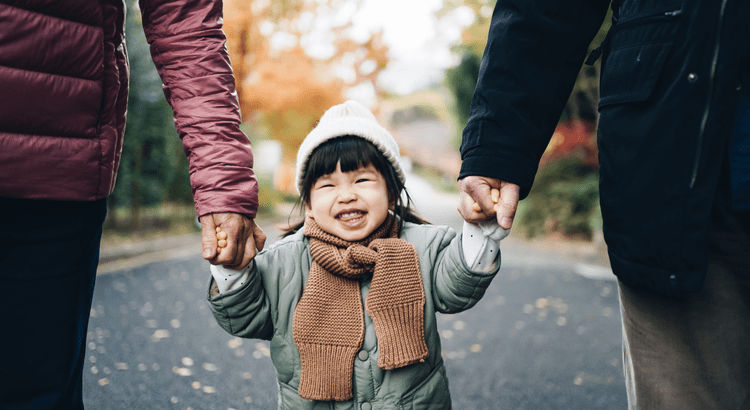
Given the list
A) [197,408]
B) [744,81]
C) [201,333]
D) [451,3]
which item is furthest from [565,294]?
[451,3]

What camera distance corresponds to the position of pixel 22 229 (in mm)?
1397

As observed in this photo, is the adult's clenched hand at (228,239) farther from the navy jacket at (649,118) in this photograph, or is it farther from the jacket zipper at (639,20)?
the jacket zipper at (639,20)

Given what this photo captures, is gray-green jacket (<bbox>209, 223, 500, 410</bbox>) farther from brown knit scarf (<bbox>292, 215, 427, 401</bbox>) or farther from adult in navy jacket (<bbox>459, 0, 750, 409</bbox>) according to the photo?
adult in navy jacket (<bbox>459, 0, 750, 409</bbox>)

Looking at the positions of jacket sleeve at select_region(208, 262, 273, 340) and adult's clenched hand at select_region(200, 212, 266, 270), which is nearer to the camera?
adult's clenched hand at select_region(200, 212, 266, 270)

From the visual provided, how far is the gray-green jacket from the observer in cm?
175

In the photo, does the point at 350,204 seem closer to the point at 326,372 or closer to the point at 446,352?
the point at 326,372

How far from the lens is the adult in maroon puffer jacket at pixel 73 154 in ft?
4.49

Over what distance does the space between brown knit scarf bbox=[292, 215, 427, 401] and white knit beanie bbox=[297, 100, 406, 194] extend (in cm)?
31

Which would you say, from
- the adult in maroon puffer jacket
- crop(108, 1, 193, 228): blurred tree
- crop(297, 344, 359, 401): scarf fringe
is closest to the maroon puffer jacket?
the adult in maroon puffer jacket

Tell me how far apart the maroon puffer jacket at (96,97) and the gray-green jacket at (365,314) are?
332 mm

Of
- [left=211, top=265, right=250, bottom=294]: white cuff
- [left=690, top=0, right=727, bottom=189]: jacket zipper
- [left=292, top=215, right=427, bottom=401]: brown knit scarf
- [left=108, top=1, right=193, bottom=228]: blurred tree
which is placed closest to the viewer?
[left=690, top=0, right=727, bottom=189]: jacket zipper

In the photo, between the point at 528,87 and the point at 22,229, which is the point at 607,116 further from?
the point at 22,229

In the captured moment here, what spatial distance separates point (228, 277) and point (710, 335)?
1.26m

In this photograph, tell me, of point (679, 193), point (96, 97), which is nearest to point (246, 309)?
point (96, 97)
